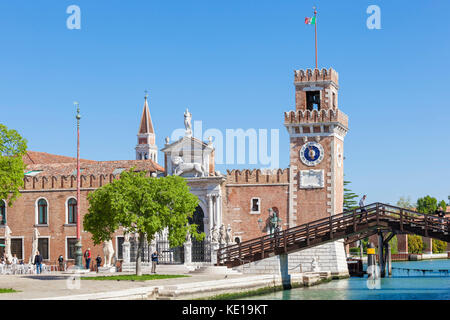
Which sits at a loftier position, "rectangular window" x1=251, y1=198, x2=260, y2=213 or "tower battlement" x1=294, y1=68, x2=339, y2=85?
"tower battlement" x1=294, y1=68, x2=339, y2=85

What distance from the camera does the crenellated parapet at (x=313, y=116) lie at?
149 ft

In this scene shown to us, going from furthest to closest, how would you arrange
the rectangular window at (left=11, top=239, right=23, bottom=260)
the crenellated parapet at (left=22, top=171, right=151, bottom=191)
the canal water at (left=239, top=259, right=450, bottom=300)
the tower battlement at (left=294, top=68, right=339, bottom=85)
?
the rectangular window at (left=11, top=239, right=23, bottom=260), the crenellated parapet at (left=22, top=171, right=151, bottom=191), the tower battlement at (left=294, top=68, right=339, bottom=85), the canal water at (left=239, top=259, right=450, bottom=300)

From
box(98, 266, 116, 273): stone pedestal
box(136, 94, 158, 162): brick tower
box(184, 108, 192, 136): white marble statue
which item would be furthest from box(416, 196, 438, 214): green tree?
box(98, 266, 116, 273): stone pedestal

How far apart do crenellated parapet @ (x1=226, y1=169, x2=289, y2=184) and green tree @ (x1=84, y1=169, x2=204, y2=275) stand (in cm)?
1190

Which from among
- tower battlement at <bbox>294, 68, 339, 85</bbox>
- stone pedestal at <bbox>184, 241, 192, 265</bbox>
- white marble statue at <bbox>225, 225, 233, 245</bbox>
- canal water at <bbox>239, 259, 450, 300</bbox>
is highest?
tower battlement at <bbox>294, 68, 339, 85</bbox>

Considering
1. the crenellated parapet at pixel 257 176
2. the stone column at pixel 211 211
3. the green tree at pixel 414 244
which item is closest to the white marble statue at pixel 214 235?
the stone column at pixel 211 211

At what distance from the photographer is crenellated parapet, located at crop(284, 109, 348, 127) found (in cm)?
4553

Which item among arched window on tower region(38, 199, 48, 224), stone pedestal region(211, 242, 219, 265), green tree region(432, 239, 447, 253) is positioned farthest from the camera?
green tree region(432, 239, 447, 253)

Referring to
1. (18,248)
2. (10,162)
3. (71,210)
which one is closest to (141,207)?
(10,162)

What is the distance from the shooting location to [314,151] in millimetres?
45844

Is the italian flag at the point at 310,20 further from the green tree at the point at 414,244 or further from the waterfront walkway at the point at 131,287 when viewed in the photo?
the green tree at the point at 414,244

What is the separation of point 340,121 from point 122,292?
22773 mm

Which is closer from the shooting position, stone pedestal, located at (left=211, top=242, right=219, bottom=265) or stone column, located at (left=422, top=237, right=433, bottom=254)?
stone pedestal, located at (left=211, top=242, right=219, bottom=265)

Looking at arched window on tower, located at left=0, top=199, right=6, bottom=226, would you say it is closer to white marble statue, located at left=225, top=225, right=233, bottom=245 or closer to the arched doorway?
the arched doorway
